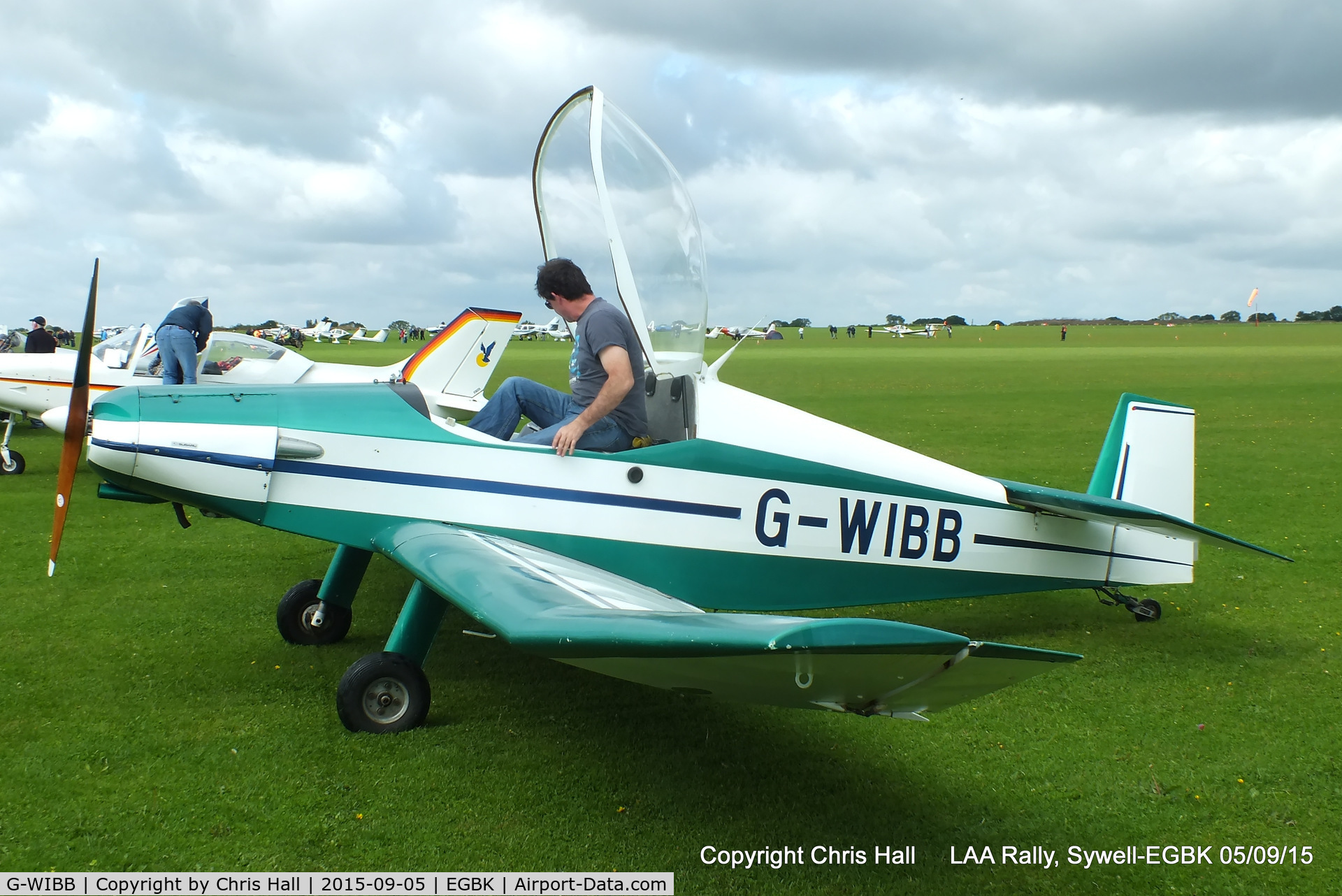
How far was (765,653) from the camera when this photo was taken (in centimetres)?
228

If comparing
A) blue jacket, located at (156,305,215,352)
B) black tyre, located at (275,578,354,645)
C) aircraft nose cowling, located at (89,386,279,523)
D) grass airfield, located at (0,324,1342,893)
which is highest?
blue jacket, located at (156,305,215,352)

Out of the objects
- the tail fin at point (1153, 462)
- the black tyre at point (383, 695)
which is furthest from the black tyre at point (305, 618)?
the tail fin at point (1153, 462)

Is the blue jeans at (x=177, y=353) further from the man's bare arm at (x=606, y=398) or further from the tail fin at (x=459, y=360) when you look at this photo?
the man's bare arm at (x=606, y=398)

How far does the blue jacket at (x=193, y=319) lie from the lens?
10.4 m

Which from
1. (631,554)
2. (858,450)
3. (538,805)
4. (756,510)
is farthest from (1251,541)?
(538,805)

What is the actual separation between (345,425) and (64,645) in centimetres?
237

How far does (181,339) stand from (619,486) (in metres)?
8.00

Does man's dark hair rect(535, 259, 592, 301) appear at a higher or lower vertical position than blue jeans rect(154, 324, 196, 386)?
higher

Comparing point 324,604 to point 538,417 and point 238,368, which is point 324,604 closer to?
point 538,417

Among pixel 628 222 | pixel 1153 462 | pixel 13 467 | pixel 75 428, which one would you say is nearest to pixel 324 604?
pixel 75 428

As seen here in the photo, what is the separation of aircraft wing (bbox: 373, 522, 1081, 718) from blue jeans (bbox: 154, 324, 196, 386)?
8404 millimetres

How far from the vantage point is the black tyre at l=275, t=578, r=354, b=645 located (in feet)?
17.6

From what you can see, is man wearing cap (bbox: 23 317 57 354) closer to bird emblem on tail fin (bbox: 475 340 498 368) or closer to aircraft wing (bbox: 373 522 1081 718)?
bird emblem on tail fin (bbox: 475 340 498 368)
